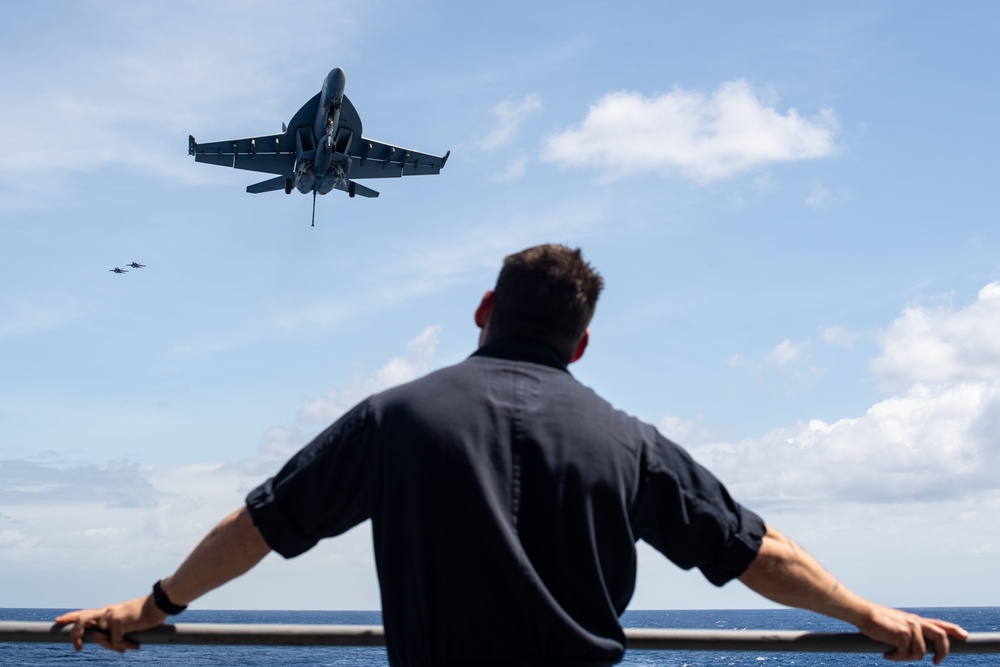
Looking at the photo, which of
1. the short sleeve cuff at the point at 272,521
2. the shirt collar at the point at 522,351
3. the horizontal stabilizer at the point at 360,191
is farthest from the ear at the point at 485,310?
the horizontal stabilizer at the point at 360,191

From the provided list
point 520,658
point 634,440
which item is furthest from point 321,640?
point 634,440

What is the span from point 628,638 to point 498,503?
87cm

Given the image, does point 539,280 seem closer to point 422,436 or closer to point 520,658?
point 422,436

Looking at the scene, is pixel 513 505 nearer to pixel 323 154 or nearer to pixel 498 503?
pixel 498 503

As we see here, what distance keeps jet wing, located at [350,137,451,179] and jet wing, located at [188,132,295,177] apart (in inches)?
128

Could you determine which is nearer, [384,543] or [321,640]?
[384,543]

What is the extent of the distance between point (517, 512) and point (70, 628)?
54.9 inches

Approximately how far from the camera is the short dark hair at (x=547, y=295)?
2.33m

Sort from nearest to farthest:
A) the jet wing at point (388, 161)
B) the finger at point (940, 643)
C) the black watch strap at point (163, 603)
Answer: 1. the black watch strap at point (163, 603)
2. the finger at point (940, 643)
3. the jet wing at point (388, 161)

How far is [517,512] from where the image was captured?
7.04 feet

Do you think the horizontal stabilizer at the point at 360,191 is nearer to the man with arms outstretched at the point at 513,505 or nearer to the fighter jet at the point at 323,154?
the fighter jet at the point at 323,154

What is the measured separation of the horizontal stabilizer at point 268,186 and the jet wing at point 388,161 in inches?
145

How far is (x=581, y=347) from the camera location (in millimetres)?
2486

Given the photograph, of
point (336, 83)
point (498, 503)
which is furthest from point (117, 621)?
point (336, 83)
